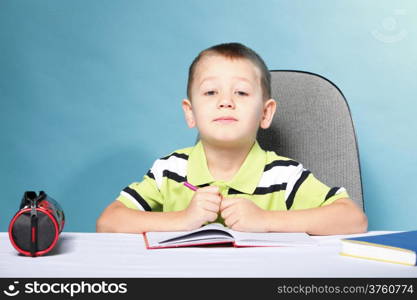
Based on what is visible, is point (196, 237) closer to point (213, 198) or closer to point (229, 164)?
point (213, 198)

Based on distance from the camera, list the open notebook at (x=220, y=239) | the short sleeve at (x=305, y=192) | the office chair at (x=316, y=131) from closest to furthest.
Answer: the open notebook at (x=220, y=239), the short sleeve at (x=305, y=192), the office chair at (x=316, y=131)

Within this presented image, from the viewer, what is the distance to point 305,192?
131 cm

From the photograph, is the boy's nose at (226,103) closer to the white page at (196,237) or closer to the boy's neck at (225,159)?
the boy's neck at (225,159)

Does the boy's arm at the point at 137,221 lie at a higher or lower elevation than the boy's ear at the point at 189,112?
lower

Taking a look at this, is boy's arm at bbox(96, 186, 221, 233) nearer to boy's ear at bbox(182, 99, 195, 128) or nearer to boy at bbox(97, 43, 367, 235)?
boy at bbox(97, 43, 367, 235)

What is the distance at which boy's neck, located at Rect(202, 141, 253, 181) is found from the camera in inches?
54.1

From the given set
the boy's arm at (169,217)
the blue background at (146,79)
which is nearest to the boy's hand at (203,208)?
the boy's arm at (169,217)

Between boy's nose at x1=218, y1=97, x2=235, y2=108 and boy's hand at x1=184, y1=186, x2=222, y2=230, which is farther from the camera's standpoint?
boy's nose at x1=218, y1=97, x2=235, y2=108

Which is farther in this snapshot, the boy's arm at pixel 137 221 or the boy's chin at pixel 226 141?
the boy's chin at pixel 226 141

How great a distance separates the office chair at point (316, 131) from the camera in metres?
1.54

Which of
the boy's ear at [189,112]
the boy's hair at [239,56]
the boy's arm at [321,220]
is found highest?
the boy's hair at [239,56]

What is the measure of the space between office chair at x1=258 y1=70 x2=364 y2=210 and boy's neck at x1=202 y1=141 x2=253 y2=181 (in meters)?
0.24

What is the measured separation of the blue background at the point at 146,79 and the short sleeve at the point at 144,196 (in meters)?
0.89

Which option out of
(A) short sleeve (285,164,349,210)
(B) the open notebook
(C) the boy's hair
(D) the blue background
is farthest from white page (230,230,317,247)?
(D) the blue background
